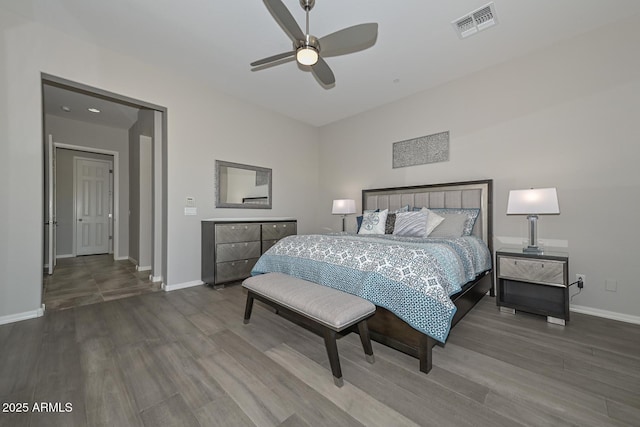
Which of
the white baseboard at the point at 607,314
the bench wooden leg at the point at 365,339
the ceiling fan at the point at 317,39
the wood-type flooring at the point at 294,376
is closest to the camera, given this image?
the wood-type flooring at the point at 294,376

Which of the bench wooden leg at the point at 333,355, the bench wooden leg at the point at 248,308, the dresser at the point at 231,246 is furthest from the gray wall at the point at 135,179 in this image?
the bench wooden leg at the point at 333,355

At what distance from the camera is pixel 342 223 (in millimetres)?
5098

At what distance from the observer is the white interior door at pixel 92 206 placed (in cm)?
624

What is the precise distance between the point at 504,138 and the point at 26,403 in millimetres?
4831

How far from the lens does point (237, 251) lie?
380cm

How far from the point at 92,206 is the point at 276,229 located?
544cm

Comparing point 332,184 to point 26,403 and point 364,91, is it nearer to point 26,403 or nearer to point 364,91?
point 364,91

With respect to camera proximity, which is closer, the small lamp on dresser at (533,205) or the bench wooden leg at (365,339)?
the bench wooden leg at (365,339)

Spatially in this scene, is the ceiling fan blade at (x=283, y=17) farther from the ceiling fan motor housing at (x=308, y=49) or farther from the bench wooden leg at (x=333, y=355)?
the bench wooden leg at (x=333, y=355)

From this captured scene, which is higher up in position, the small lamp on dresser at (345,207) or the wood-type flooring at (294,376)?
the small lamp on dresser at (345,207)

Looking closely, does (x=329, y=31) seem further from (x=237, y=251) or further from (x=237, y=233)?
(x=237, y=251)

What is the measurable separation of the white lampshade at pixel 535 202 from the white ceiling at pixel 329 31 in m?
1.70

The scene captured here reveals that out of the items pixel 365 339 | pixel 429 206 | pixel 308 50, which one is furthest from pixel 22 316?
pixel 429 206

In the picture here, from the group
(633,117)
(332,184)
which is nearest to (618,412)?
(633,117)
